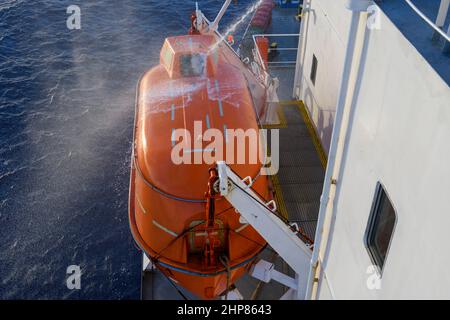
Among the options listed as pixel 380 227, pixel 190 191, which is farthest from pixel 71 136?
pixel 380 227

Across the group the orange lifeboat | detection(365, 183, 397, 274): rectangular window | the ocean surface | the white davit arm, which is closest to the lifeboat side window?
the orange lifeboat

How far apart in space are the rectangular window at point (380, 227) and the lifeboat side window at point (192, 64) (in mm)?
7316

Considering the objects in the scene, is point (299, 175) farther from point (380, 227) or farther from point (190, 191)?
point (380, 227)

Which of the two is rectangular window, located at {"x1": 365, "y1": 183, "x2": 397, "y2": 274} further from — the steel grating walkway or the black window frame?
the black window frame

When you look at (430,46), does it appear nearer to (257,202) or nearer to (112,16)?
(257,202)

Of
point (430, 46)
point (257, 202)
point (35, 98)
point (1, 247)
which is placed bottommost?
point (1, 247)

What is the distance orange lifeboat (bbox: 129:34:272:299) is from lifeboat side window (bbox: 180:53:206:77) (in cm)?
6

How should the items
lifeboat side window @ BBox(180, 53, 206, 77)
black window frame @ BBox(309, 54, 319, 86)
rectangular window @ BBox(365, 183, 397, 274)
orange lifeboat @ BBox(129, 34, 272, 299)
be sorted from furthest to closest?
black window frame @ BBox(309, 54, 319, 86), lifeboat side window @ BBox(180, 53, 206, 77), orange lifeboat @ BBox(129, 34, 272, 299), rectangular window @ BBox(365, 183, 397, 274)

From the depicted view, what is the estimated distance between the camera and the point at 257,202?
6.91m

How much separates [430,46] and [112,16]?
89.7 ft

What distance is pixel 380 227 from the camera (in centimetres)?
432

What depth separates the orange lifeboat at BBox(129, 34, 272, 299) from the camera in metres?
8.34

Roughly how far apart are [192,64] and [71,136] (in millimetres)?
9561
